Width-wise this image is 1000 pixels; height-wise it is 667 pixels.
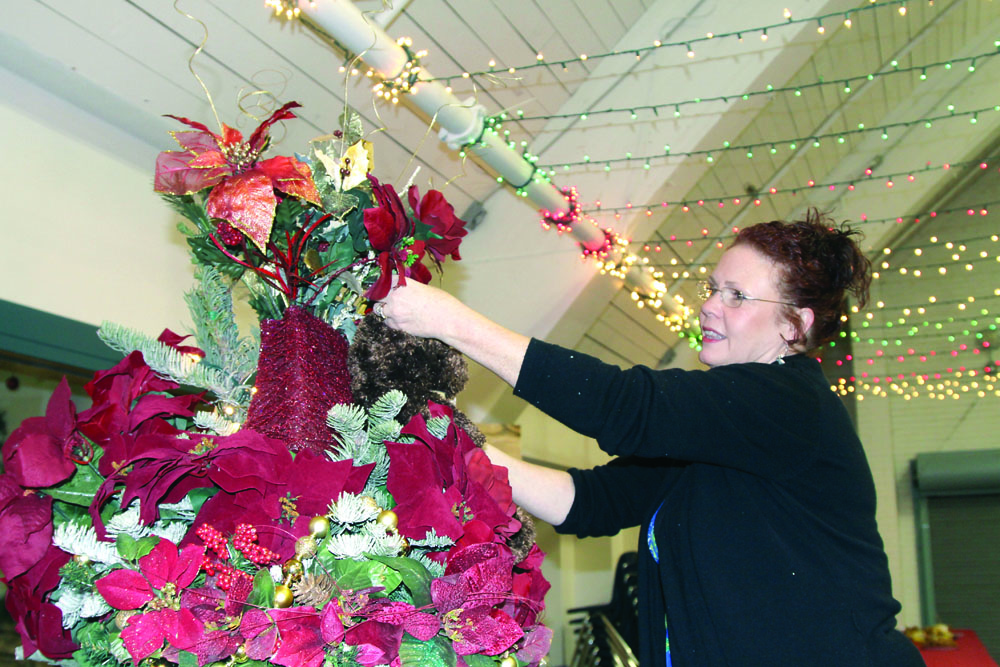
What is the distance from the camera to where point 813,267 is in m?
1.29

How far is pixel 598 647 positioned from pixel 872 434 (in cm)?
331

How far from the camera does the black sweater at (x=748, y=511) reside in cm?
99

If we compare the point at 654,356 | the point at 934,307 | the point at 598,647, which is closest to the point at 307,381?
the point at 598,647

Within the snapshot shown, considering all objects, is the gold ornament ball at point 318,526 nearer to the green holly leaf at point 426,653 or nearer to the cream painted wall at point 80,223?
the green holly leaf at point 426,653

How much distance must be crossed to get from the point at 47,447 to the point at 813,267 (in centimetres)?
112

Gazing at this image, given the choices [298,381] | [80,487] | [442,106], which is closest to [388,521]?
[298,381]

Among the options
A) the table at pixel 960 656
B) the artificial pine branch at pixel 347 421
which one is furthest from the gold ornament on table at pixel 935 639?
the artificial pine branch at pixel 347 421

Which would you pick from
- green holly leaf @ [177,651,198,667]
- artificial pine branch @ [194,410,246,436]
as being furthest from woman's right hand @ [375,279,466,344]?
green holly leaf @ [177,651,198,667]

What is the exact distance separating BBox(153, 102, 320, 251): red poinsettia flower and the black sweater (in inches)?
14.1

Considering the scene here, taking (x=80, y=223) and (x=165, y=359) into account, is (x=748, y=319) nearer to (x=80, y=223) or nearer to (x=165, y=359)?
(x=165, y=359)

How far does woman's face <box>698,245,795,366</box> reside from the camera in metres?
1.27

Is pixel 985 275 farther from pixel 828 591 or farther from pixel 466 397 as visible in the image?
pixel 828 591

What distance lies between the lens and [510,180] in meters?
2.66

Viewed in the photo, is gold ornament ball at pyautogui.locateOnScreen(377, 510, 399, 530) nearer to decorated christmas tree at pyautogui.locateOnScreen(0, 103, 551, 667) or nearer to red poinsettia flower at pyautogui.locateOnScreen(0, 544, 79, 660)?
decorated christmas tree at pyautogui.locateOnScreen(0, 103, 551, 667)
